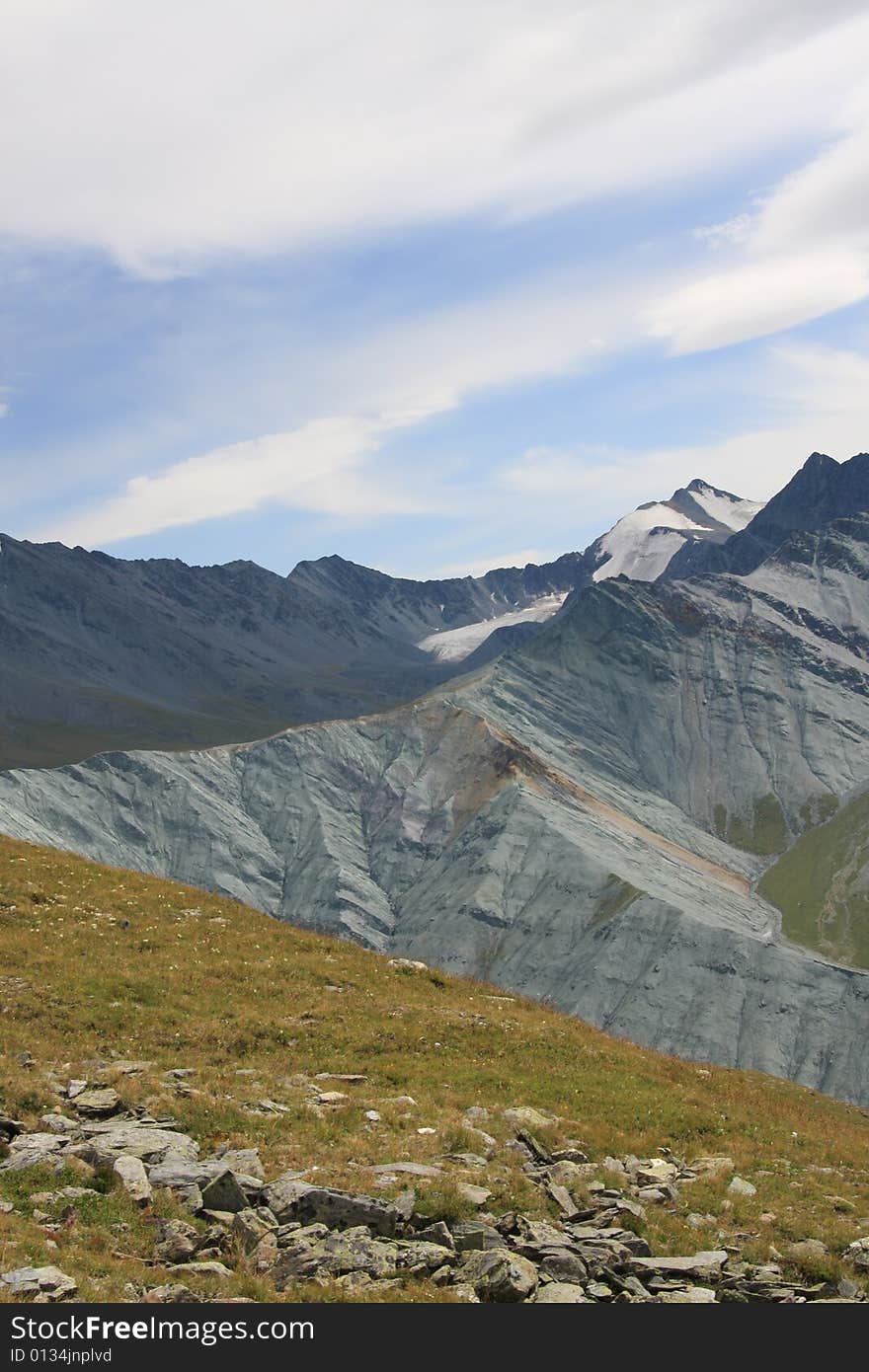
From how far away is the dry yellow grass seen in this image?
19.7m

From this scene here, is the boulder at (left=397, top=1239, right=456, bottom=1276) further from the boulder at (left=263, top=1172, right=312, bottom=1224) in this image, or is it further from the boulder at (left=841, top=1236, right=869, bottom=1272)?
the boulder at (left=841, top=1236, right=869, bottom=1272)

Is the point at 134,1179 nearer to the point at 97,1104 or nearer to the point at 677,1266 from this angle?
the point at 97,1104

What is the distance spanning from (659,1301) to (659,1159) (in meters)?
6.95

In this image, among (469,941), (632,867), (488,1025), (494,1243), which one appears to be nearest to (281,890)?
(469,941)

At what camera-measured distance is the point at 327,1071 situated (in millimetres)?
26266

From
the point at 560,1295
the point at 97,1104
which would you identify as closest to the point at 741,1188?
the point at 560,1295

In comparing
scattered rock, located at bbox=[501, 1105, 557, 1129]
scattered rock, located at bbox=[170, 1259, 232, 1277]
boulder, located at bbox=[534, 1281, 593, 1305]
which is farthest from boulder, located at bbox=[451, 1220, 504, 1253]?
scattered rock, located at bbox=[501, 1105, 557, 1129]

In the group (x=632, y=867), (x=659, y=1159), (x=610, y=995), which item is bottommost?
(x=610, y=995)

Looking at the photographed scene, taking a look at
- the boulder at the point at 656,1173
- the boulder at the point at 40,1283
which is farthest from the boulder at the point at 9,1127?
the boulder at the point at 656,1173

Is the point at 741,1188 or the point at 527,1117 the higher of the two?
the point at 527,1117

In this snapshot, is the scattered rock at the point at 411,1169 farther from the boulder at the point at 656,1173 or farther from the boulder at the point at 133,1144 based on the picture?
the boulder at the point at 656,1173

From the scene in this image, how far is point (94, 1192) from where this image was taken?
1833 centimetres

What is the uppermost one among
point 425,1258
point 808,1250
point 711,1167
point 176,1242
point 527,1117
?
point 176,1242

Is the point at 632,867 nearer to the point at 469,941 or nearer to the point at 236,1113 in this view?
the point at 469,941
